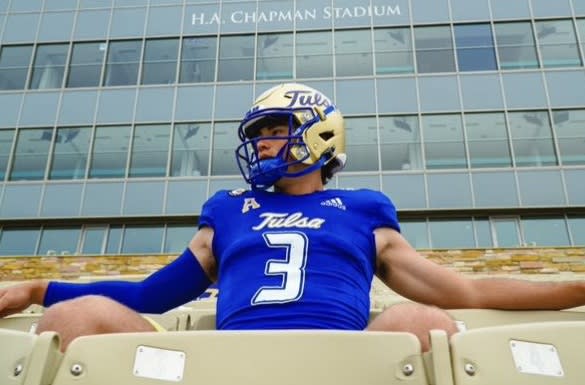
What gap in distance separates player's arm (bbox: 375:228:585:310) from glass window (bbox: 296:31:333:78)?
12529 millimetres

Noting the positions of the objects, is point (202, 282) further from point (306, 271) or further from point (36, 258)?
point (36, 258)

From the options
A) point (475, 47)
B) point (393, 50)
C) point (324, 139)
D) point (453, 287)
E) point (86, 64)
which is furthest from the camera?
point (86, 64)

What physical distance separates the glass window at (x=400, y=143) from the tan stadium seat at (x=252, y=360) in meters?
11.9

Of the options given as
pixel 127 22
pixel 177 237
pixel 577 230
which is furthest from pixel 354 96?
pixel 127 22

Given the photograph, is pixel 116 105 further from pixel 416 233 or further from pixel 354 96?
pixel 416 233

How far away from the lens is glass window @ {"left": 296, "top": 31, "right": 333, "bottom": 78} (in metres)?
14.2

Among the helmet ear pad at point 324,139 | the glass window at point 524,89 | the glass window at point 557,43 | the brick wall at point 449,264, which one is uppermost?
the glass window at point 557,43

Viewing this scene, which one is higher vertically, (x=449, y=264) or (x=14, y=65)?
(x=14, y=65)

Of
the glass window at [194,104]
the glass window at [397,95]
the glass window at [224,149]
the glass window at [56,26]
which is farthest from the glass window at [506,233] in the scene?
the glass window at [56,26]

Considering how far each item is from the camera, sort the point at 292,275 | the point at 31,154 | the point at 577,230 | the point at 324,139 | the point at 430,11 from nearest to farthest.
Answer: the point at 292,275
the point at 324,139
the point at 577,230
the point at 31,154
the point at 430,11

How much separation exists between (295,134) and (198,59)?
13.1 m

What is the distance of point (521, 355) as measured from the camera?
1.15m

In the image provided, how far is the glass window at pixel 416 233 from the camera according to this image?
39.8 feet

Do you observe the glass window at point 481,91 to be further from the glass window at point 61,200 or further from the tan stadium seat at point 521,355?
the tan stadium seat at point 521,355
